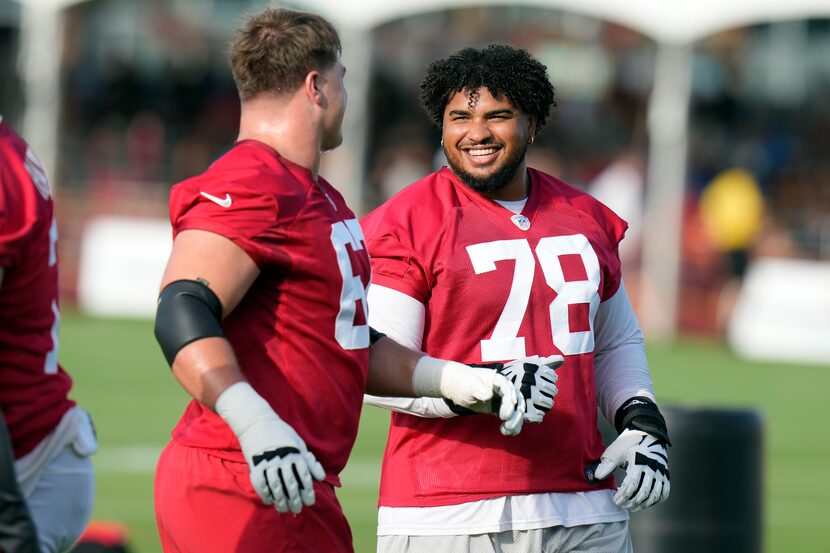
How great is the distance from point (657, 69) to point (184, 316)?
18147 mm

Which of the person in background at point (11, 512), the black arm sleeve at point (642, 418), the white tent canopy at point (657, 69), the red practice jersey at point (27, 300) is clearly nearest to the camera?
the person in background at point (11, 512)

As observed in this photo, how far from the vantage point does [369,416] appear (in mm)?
12570

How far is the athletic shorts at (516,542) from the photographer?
427 centimetres

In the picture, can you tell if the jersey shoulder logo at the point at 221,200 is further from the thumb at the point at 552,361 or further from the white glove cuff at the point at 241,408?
the thumb at the point at 552,361

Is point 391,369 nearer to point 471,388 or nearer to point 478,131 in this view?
point 471,388

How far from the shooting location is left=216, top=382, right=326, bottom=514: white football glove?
329 centimetres

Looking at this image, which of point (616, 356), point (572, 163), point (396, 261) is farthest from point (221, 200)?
point (572, 163)

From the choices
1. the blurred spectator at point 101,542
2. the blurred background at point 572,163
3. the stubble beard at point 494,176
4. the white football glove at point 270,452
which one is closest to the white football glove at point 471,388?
the stubble beard at point 494,176

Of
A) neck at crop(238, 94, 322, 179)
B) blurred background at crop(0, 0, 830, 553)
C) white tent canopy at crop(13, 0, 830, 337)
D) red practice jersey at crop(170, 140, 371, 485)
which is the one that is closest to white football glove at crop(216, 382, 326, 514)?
red practice jersey at crop(170, 140, 371, 485)

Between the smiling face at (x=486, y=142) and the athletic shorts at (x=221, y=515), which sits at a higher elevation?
the smiling face at (x=486, y=142)

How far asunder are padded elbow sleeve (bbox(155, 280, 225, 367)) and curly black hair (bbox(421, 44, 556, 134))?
141 centimetres

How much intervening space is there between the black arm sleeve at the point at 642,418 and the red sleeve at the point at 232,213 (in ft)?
4.76

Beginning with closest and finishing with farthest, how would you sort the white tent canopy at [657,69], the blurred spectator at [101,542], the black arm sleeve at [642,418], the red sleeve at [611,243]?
the black arm sleeve at [642,418]
the red sleeve at [611,243]
the blurred spectator at [101,542]
the white tent canopy at [657,69]

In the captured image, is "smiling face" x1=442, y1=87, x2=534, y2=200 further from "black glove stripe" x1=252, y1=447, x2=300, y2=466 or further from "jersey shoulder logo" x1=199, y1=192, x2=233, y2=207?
"black glove stripe" x1=252, y1=447, x2=300, y2=466
